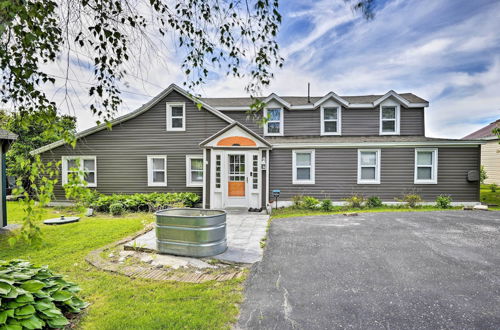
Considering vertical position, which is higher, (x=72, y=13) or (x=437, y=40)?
(x=437, y=40)

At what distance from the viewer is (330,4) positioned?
3055 millimetres

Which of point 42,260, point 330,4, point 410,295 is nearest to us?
point 330,4

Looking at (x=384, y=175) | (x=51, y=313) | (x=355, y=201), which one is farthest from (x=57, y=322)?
(x=384, y=175)

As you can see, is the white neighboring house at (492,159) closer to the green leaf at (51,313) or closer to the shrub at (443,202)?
the shrub at (443,202)

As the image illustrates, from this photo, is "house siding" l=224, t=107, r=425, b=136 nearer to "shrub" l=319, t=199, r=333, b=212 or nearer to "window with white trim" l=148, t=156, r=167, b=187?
"shrub" l=319, t=199, r=333, b=212

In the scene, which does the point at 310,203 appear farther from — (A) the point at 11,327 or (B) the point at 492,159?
(B) the point at 492,159

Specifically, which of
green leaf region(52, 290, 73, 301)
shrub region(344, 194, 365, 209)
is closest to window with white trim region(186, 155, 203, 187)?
shrub region(344, 194, 365, 209)

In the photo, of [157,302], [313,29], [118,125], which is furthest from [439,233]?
[118,125]

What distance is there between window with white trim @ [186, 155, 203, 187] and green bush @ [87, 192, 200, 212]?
105cm

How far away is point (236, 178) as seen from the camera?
11367 mm

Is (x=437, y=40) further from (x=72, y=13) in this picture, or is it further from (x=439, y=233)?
(x=72, y=13)

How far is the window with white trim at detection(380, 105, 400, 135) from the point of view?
45.1ft

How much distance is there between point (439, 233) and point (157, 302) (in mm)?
7698

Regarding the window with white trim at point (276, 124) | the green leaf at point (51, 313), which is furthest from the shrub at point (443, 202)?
the green leaf at point (51, 313)
